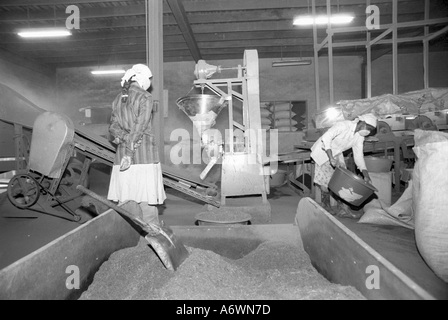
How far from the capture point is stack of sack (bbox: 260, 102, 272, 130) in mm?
9203

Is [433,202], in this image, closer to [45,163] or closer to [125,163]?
[125,163]

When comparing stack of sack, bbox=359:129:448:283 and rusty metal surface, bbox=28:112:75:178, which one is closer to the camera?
stack of sack, bbox=359:129:448:283

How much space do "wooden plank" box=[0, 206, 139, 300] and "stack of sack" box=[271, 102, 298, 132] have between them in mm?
7970

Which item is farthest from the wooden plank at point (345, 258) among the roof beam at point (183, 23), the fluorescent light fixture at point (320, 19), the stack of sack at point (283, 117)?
the stack of sack at point (283, 117)

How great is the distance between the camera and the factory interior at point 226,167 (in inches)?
57.3

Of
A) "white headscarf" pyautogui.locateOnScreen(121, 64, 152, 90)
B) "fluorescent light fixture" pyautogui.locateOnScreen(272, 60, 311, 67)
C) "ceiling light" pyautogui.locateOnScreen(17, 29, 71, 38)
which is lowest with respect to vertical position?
"white headscarf" pyautogui.locateOnScreen(121, 64, 152, 90)

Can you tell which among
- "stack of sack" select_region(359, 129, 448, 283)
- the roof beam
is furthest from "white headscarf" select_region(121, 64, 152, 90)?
the roof beam

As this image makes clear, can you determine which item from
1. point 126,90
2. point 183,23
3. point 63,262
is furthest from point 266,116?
point 63,262

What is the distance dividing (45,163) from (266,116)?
24.2 ft

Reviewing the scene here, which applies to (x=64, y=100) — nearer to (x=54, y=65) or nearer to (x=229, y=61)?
(x=54, y=65)

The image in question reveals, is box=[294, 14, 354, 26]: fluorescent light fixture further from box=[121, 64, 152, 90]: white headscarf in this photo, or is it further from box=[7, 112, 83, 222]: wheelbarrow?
box=[7, 112, 83, 222]: wheelbarrow
